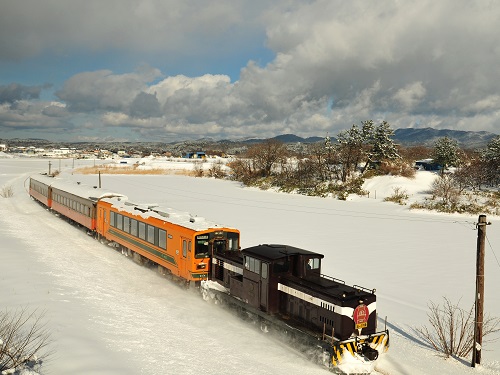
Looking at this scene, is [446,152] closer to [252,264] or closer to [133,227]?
[133,227]

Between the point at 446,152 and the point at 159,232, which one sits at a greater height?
the point at 446,152

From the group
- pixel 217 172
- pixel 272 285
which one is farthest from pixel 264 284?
pixel 217 172

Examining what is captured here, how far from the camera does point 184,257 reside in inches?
665

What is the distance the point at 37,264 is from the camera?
62.7 feet

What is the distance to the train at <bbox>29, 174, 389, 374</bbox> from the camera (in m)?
11.2

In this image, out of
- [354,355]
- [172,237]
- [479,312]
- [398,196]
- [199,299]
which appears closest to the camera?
[354,355]

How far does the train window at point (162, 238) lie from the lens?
1847cm

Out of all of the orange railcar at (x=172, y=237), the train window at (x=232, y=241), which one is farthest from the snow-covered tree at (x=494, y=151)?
the orange railcar at (x=172, y=237)

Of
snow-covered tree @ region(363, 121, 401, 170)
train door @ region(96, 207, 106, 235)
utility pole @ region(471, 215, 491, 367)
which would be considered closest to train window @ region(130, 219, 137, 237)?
train door @ region(96, 207, 106, 235)

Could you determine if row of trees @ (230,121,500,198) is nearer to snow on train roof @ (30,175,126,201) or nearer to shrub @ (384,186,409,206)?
shrub @ (384,186,409,206)

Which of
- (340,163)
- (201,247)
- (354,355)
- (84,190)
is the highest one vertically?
(340,163)

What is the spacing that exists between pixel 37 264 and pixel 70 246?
5746 millimetres

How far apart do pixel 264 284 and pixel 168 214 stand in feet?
27.1

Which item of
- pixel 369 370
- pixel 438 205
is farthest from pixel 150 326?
pixel 438 205
